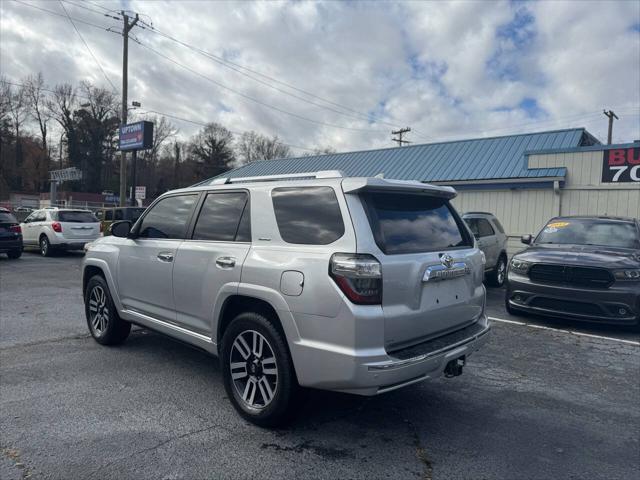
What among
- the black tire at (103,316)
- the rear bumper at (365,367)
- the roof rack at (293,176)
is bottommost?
the black tire at (103,316)

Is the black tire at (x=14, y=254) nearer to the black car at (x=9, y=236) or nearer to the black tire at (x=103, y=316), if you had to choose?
the black car at (x=9, y=236)

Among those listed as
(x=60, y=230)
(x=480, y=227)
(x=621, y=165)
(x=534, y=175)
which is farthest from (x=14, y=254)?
(x=621, y=165)

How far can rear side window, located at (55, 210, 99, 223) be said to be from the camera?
16.0 m

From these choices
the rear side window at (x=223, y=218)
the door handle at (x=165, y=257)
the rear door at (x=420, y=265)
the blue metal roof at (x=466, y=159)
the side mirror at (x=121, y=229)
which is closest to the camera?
the rear door at (x=420, y=265)

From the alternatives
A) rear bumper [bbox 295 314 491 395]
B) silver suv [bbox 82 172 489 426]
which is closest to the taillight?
silver suv [bbox 82 172 489 426]

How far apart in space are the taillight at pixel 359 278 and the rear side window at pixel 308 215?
242 mm

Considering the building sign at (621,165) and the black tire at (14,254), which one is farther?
the black tire at (14,254)

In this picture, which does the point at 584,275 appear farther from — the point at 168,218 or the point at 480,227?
the point at 168,218

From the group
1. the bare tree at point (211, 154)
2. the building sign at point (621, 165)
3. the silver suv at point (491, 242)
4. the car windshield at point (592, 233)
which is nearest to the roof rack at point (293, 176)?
the car windshield at point (592, 233)

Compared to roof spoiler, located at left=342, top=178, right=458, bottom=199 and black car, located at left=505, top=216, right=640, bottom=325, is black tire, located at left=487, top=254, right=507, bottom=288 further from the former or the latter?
roof spoiler, located at left=342, top=178, right=458, bottom=199

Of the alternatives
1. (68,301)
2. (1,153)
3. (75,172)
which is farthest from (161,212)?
(1,153)

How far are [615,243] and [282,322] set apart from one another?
6963 mm

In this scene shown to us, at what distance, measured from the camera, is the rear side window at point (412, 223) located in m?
3.29

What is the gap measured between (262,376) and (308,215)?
49.5 inches
